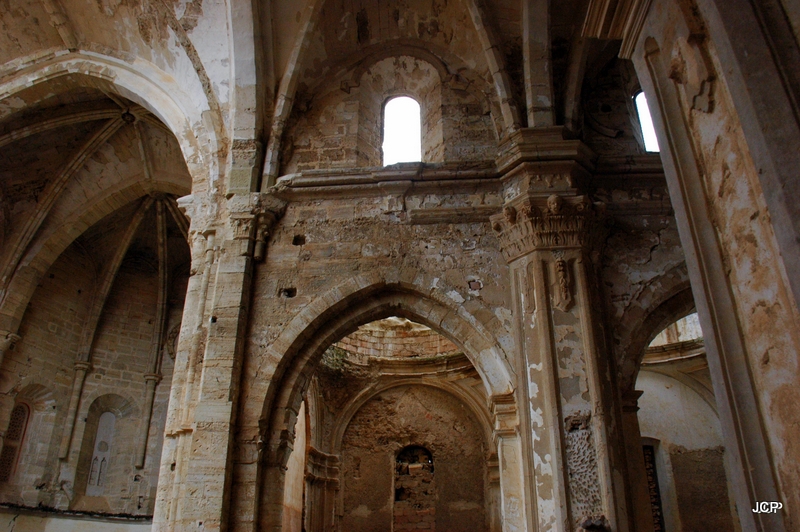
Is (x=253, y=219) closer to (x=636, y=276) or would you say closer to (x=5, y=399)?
(x=636, y=276)

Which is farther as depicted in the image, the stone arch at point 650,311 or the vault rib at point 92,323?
the vault rib at point 92,323

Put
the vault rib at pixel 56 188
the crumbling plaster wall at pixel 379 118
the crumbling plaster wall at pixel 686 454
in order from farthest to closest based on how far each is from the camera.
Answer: the crumbling plaster wall at pixel 686 454
the vault rib at pixel 56 188
the crumbling plaster wall at pixel 379 118

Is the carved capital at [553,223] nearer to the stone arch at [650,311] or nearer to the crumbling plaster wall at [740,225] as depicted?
the stone arch at [650,311]

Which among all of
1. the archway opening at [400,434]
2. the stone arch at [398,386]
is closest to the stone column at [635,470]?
the archway opening at [400,434]

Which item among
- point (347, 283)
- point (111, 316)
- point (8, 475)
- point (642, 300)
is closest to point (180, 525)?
point (347, 283)

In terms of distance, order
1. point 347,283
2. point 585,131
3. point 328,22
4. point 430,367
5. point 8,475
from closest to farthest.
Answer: point 347,283 → point 585,131 → point 328,22 → point 8,475 → point 430,367

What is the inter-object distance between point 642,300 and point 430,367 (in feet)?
18.6

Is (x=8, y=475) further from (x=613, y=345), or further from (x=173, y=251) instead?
(x=613, y=345)

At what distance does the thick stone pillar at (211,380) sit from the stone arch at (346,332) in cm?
42

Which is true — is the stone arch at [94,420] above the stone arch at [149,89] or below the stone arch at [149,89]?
below

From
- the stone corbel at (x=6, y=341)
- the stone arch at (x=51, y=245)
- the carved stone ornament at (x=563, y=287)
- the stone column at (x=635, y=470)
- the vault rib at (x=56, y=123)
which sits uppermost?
the vault rib at (x=56, y=123)

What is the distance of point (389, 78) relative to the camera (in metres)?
9.11

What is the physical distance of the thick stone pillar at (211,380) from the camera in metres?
6.12

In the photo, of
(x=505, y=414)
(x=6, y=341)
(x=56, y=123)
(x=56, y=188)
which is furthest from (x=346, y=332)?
(x=56, y=188)
